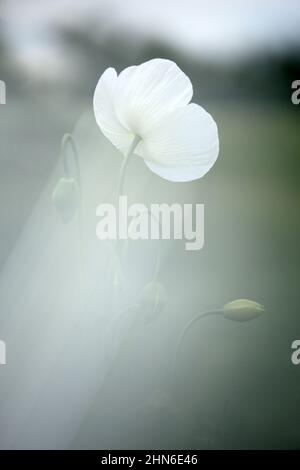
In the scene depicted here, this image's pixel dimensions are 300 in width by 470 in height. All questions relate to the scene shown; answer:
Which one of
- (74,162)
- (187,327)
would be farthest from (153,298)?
(74,162)

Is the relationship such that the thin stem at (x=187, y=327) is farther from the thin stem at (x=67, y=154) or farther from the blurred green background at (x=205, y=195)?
the thin stem at (x=67, y=154)

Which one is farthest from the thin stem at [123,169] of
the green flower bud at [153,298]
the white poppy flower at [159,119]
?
the green flower bud at [153,298]

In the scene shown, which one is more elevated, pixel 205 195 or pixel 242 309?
pixel 205 195

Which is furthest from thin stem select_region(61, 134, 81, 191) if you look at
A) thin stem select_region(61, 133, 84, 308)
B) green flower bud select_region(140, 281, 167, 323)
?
green flower bud select_region(140, 281, 167, 323)

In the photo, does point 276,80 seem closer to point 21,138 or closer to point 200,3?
point 200,3

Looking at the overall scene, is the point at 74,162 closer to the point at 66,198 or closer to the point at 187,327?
the point at 66,198

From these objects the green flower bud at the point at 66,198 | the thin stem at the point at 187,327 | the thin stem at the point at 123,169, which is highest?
the thin stem at the point at 123,169

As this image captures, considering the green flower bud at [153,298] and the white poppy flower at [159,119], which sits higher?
the white poppy flower at [159,119]

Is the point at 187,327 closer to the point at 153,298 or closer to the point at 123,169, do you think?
the point at 153,298
